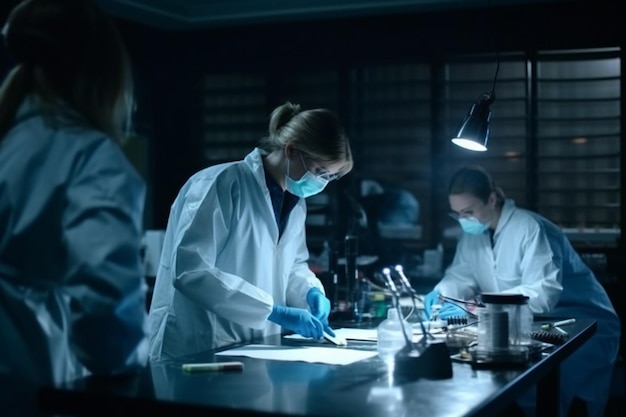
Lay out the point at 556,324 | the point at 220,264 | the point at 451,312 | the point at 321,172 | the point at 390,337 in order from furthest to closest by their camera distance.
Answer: the point at 451,312, the point at 556,324, the point at 321,172, the point at 220,264, the point at 390,337

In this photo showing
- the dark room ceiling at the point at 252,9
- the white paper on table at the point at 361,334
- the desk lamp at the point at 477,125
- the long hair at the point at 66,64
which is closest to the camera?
the long hair at the point at 66,64

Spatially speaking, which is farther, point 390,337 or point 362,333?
point 362,333

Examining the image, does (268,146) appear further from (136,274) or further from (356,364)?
(136,274)

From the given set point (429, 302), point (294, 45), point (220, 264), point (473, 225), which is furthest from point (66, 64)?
point (294, 45)

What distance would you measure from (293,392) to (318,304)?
3.69ft

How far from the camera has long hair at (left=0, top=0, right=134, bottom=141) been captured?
1.59m

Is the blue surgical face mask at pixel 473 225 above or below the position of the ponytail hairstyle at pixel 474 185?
below

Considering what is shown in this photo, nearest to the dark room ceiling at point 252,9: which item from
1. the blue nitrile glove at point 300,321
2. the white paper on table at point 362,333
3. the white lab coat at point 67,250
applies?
the white paper on table at point 362,333

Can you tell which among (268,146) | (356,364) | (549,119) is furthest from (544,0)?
(356,364)

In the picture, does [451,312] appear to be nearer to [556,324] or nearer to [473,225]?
[556,324]

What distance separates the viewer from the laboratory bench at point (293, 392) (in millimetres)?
1519

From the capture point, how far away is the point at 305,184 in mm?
2740

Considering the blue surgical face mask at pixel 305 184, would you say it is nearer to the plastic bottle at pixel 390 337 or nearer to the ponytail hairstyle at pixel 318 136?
the ponytail hairstyle at pixel 318 136

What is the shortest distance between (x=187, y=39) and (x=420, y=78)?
1686 millimetres
